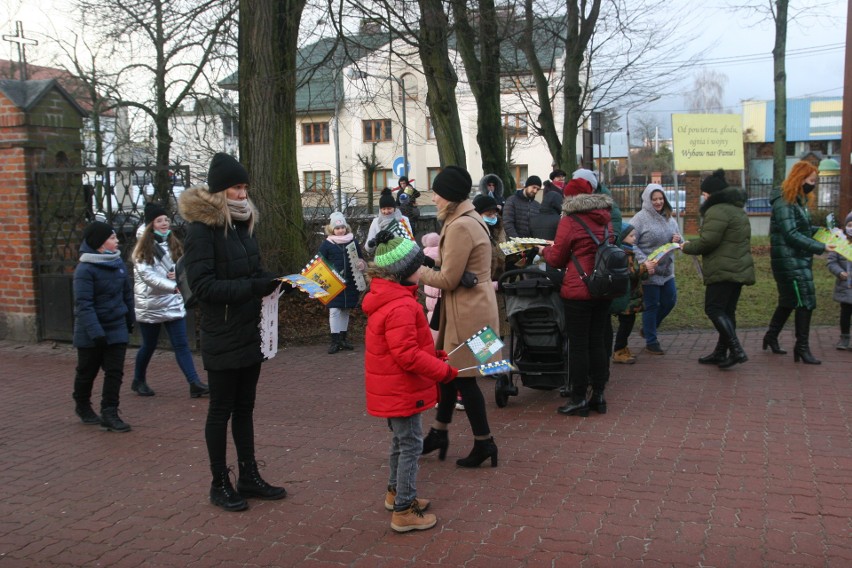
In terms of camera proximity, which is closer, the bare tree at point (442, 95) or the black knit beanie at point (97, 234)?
the black knit beanie at point (97, 234)

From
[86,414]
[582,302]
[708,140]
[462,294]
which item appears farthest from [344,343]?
[708,140]

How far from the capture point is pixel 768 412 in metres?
6.74

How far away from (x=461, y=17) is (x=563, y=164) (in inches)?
260

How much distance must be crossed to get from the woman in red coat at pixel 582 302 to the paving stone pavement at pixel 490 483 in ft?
0.86

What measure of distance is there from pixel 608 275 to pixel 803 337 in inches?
130

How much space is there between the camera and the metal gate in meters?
10.6

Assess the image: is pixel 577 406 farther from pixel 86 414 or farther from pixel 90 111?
pixel 90 111

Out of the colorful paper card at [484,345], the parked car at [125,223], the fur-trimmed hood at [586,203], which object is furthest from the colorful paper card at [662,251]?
the parked car at [125,223]

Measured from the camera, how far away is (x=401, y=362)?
4426 mm

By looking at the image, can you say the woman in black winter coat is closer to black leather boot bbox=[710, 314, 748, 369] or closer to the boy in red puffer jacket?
A: the boy in red puffer jacket

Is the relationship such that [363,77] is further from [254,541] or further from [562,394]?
[254,541]

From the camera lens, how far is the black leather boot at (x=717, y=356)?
839 centimetres

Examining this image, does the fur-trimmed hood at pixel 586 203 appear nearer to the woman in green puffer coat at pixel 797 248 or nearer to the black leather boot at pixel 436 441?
the black leather boot at pixel 436 441

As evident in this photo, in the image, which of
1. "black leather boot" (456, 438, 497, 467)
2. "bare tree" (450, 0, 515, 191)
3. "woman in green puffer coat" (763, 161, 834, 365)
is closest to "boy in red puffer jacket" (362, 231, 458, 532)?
"black leather boot" (456, 438, 497, 467)
